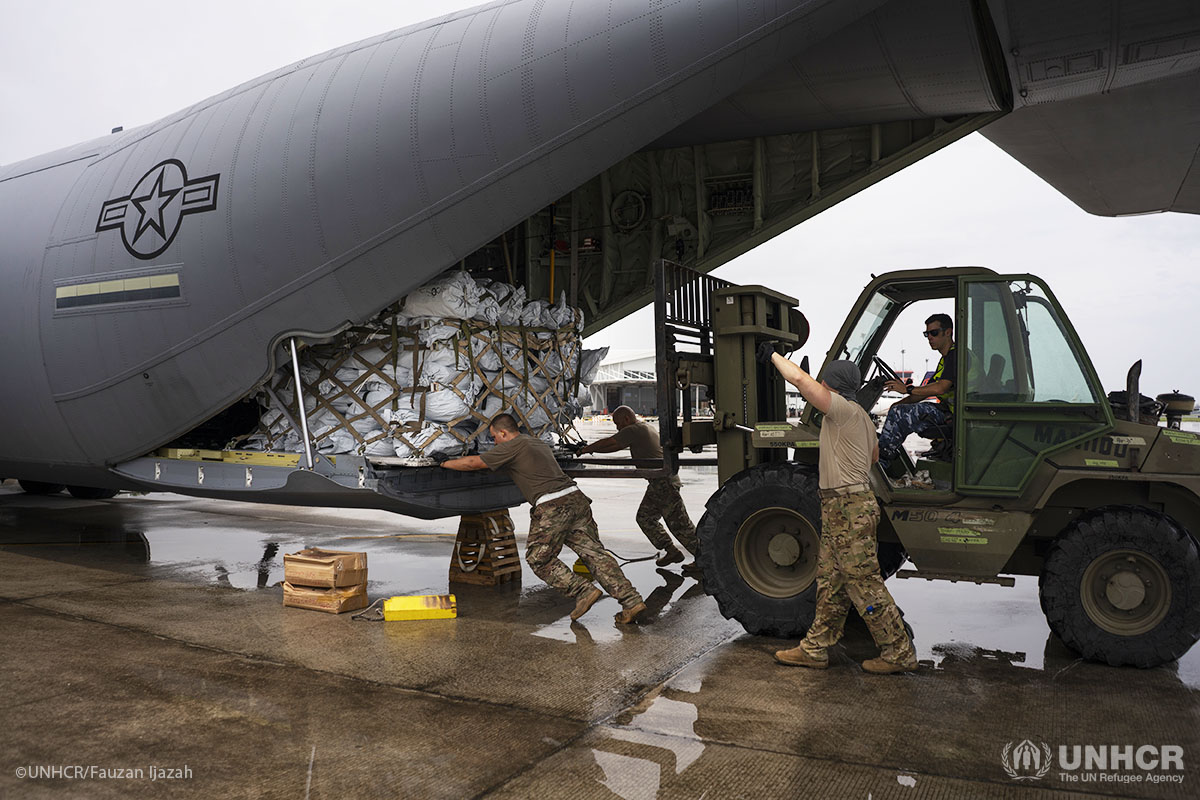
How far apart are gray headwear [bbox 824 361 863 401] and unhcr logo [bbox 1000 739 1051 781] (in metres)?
2.32

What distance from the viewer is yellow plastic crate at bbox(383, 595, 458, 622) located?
7.13 metres

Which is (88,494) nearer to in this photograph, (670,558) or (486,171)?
(670,558)

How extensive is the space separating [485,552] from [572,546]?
1646 millimetres

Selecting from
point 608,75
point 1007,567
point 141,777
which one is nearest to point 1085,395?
point 1007,567

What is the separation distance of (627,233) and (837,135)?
8.34ft

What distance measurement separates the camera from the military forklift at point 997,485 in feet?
18.6

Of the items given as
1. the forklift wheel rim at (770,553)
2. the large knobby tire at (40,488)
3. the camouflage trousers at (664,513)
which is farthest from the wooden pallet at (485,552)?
the large knobby tire at (40,488)

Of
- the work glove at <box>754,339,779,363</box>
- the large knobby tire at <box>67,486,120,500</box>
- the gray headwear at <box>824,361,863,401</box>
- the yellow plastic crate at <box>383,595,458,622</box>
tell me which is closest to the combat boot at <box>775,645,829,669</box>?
the gray headwear at <box>824,361,863,401</box>

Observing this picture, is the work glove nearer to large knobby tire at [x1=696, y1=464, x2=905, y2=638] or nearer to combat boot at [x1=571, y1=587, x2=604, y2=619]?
large knobby tire at [x1=696, y1=464, x2=905, y2=638]

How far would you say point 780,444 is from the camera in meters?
6.62

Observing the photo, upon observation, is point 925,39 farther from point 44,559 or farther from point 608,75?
point 44,559

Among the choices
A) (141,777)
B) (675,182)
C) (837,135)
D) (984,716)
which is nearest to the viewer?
(141,777)

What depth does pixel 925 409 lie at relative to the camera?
6527 millimetres

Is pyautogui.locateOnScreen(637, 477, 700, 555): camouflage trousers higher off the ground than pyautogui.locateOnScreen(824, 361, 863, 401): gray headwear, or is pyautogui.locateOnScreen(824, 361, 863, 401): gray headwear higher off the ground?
pyautogui.locateOnScreen(824, 361, 863, 401): gray headwear
